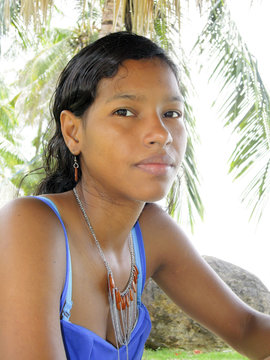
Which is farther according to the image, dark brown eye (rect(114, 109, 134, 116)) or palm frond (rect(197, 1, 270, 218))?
palm frond (rect(197, 1, 270, 218))

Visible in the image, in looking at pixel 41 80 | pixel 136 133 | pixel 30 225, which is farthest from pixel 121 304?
pixel 41 80

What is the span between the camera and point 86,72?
5.32 ft

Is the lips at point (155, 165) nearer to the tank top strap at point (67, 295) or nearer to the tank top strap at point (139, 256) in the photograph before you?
the tank top strap at point (67, 295)

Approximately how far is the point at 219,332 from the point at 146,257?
1.27 feet

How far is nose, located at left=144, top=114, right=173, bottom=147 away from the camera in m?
1.47

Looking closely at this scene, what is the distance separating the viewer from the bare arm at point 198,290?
6.14 feet

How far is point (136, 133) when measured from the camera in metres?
1.48

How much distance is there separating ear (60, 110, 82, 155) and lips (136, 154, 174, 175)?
0.95 feet

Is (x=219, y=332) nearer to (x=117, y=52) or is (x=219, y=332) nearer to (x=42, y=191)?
(x=42, y=191)

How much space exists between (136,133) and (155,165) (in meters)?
0.11

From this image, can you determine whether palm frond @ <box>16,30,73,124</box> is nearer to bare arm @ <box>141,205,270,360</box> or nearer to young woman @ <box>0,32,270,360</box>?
bare arm @ <box>141,205,270,360</box>

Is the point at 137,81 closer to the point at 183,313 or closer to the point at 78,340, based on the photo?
the point at 78,340

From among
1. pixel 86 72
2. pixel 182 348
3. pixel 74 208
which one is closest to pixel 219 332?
pixel 74 208

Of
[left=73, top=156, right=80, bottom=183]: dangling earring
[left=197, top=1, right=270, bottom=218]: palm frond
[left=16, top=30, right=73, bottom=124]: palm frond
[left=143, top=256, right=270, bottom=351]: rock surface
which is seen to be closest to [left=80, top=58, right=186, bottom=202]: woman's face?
[left=73, top=156, right=80, bottom=183]: dangling earring
